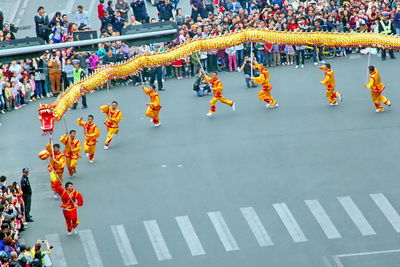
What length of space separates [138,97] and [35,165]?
8552mm

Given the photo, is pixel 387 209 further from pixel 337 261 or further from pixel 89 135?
pixel 89 135

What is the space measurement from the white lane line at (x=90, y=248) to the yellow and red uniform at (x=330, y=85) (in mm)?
12632

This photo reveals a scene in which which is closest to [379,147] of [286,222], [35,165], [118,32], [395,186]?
[395,186]

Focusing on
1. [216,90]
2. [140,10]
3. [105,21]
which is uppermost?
[140,10]

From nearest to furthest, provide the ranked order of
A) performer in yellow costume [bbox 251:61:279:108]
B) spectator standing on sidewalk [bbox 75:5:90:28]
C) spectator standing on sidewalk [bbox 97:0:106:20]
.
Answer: performer in yellow costume [bbox 251:61:279:108] → spectator standing on sidewalk [bbox 75:5:90:28] → spectator standing on sidewalk [bbox 97:0:106:20]

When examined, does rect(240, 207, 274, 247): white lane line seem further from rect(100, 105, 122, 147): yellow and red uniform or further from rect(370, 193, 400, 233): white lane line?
rect(100, 105, 122, 147): yellow and red uniform

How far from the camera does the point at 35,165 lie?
38.3 m

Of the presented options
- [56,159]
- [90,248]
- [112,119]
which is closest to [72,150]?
[56,159]

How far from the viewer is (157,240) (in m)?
32.4

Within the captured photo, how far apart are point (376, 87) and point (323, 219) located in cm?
918

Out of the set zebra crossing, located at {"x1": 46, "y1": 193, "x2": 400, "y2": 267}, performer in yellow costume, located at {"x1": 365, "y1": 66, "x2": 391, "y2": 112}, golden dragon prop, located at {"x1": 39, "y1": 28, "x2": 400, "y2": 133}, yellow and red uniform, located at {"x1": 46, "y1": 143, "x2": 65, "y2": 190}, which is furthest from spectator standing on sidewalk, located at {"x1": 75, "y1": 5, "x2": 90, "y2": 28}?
zebra crossing, located at {"x1": 46, "y1": 193, "x2": 400, "y2": 267}

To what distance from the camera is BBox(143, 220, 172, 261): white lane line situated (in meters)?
31.6

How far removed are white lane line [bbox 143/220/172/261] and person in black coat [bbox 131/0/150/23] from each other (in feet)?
60.6

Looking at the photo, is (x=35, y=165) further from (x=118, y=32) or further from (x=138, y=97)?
(x=118, y=32)
